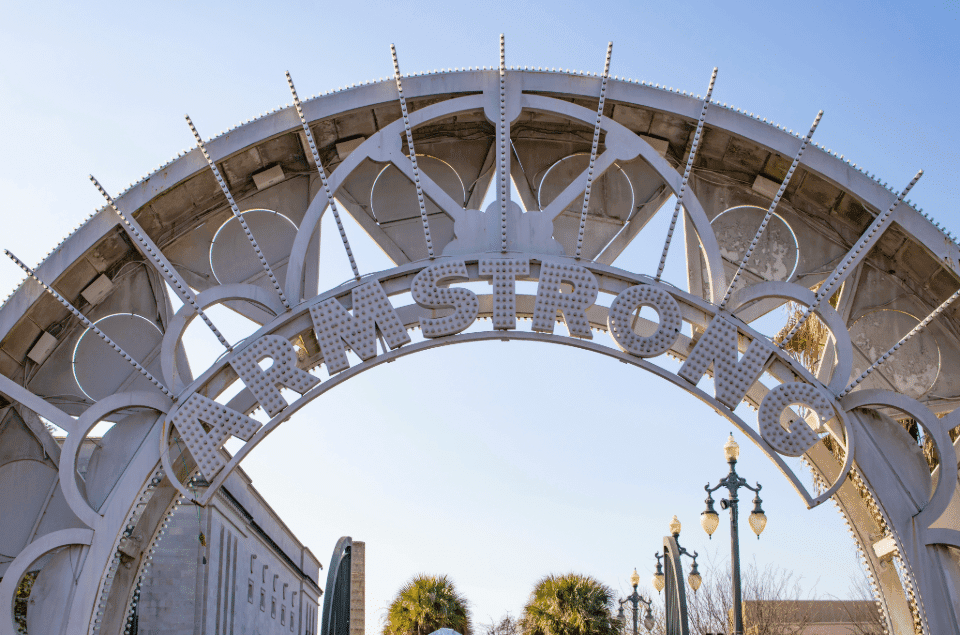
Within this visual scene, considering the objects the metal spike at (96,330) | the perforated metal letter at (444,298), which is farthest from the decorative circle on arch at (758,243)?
the metal spike at (96,330)

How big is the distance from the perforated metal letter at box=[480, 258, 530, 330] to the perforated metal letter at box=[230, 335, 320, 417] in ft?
9.47

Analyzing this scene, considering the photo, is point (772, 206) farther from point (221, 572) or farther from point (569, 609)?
point (221, 572)

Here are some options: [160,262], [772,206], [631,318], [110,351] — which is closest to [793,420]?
[631,318]

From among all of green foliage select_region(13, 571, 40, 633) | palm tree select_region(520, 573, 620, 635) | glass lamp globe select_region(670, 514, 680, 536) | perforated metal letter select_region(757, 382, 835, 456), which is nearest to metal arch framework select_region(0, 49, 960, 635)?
perforated metal letter select_region(757, 382, 835, 456)

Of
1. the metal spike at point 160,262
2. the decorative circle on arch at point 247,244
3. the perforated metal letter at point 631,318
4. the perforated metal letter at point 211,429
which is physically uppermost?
the decorative circle on arch at point 247,244

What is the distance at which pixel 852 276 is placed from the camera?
1630 cm

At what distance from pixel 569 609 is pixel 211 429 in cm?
1716

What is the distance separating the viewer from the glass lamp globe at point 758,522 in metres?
18.1

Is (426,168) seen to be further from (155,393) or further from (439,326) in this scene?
(155,393)

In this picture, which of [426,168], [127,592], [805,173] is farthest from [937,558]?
[127,592]

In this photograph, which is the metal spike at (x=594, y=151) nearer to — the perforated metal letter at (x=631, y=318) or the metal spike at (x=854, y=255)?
the perforated metal letter at (x=631, y=318)

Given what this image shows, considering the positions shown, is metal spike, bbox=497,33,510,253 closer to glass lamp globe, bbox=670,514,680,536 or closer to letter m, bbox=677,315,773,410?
letter m, bbox=677,315,773,410

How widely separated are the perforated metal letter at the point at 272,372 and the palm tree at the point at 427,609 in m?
20.2

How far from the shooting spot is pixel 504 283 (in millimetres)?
14820
